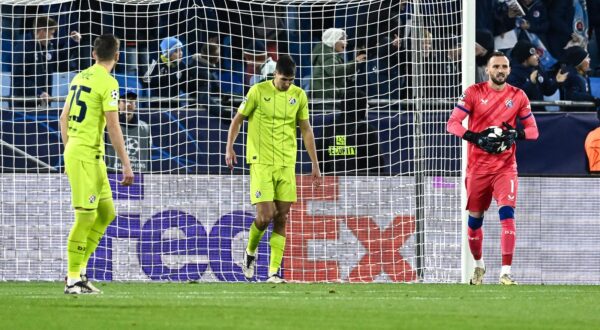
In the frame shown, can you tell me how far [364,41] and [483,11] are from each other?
9.89ft

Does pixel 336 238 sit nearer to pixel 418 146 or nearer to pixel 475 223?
pixel 418 146

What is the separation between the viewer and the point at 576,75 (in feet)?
61.8

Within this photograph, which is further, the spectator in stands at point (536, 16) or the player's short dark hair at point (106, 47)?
the spectator in stands at point (536, 16)

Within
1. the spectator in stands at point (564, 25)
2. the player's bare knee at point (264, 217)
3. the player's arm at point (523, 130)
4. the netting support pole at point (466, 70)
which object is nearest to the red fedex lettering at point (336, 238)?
the netting support pole at point (466, 70)

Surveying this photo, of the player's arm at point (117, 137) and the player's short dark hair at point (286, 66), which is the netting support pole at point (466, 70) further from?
the player's arm at point (117, 137)

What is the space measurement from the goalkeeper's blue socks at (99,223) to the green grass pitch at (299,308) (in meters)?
0.44

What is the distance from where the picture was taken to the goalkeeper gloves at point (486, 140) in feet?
43.7

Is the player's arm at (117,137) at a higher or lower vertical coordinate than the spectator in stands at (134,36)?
lower

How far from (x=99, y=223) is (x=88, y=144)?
0.96m

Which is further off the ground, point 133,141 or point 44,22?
point 44,22

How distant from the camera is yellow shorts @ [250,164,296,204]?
1389cm

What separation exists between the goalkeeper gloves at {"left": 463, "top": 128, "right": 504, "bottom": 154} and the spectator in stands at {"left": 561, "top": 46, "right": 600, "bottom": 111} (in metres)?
5.10

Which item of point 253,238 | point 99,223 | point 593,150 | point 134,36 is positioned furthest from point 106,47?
point 593,150

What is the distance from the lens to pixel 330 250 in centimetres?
1564
